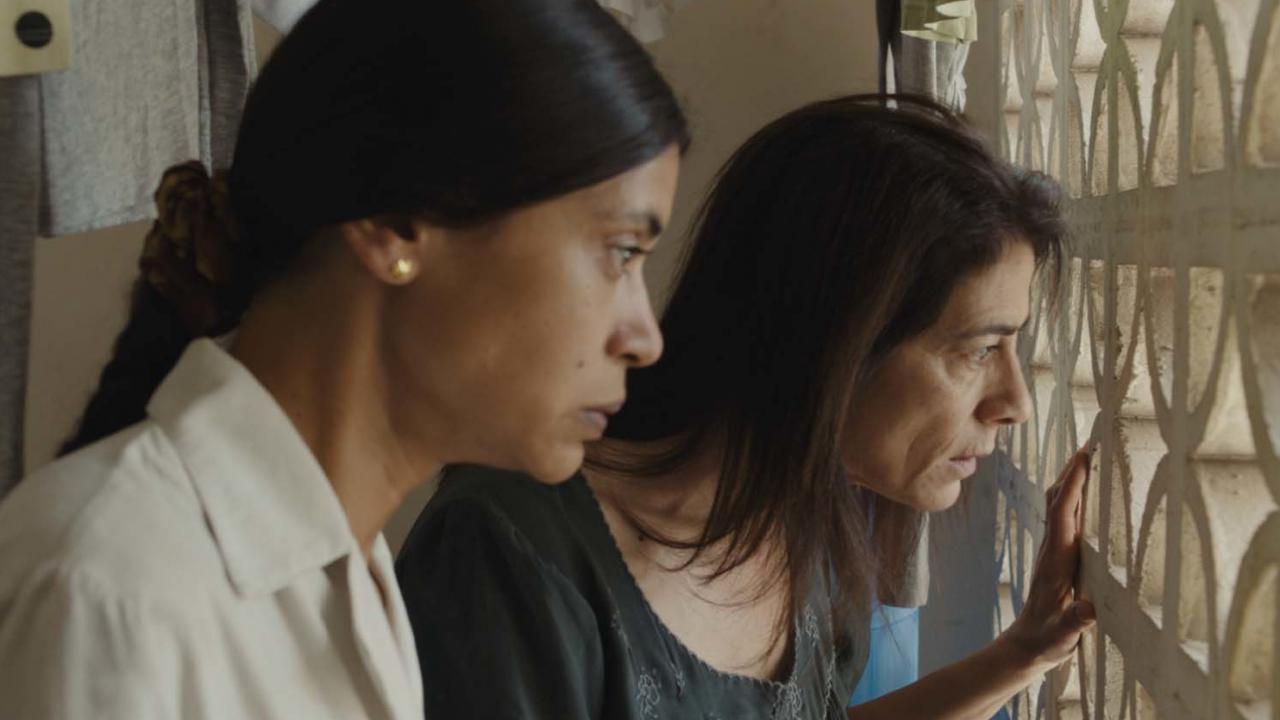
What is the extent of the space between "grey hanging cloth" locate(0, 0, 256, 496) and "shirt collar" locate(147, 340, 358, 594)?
37cm

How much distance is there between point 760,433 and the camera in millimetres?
1240

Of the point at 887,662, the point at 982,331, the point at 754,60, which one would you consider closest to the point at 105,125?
the point at 982,331

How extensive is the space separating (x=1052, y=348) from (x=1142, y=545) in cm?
55

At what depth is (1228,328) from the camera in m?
0.84

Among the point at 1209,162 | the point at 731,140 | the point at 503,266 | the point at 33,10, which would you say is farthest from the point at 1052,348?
the point at 731,140

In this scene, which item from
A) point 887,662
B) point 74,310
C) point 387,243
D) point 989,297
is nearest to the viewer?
point 387,243

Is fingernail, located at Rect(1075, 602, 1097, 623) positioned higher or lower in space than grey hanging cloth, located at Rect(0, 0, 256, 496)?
lower

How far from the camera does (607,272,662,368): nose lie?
796 mm

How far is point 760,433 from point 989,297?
0.76 ft

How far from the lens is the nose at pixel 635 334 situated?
80cm

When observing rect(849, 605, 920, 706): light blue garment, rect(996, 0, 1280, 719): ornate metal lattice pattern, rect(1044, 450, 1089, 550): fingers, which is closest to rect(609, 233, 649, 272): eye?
rect(996, 0, 1280, 719): ornate metal lattice pattern

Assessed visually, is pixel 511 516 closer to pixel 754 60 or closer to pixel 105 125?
pixel 105 125

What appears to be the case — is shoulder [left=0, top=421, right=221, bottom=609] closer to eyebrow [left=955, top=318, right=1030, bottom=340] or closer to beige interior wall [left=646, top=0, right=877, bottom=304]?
eyebrow [left=955, top=318, right=1030, bottom=340]

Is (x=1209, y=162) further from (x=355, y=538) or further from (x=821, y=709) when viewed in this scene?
(x=821, y=709)
